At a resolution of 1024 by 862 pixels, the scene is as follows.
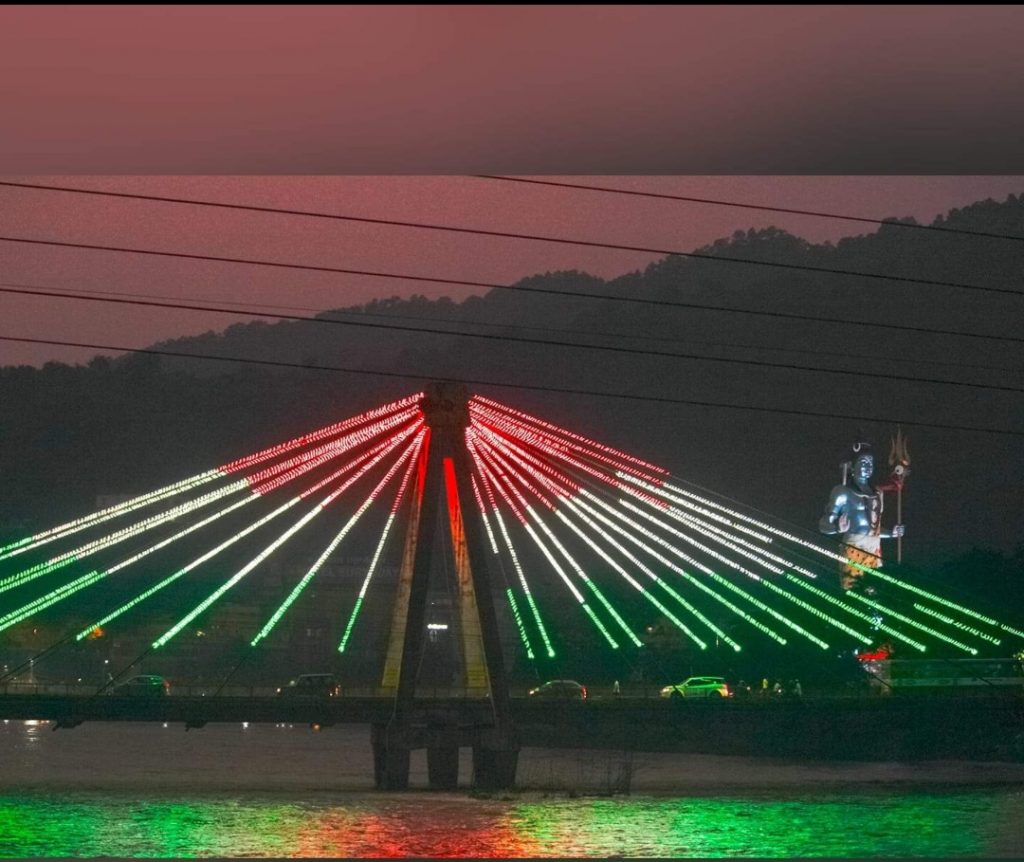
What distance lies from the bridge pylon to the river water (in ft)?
2.52

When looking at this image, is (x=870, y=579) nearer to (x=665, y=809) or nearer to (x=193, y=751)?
(x=193, y=751)

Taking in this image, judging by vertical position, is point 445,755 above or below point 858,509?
below

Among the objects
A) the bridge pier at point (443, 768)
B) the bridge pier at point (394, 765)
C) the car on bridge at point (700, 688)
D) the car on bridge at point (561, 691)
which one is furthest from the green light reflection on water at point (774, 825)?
the car on bridge at point (700, 688)

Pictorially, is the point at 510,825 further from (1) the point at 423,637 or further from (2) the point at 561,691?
(2) the point at 561,691

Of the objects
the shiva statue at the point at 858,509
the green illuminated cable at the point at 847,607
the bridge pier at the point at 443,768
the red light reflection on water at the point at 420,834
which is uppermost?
the shiva statue at the point at 858,509

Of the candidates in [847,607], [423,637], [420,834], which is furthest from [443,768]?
[847,607]

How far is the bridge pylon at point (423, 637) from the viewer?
25.0m

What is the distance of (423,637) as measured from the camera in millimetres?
25188

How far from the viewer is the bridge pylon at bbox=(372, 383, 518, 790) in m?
25.0

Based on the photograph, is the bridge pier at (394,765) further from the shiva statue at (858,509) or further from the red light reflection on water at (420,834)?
the shiva statue at (858,509)

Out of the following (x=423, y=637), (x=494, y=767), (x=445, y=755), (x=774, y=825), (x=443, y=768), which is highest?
(x=423, y=637)

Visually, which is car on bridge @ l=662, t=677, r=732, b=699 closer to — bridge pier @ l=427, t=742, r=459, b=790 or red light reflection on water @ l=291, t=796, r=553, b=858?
bridge pier @ l=427, t=742, r=459, b=790

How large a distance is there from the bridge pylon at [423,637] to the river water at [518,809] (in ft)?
2.52

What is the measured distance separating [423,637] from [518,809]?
14.2ft
